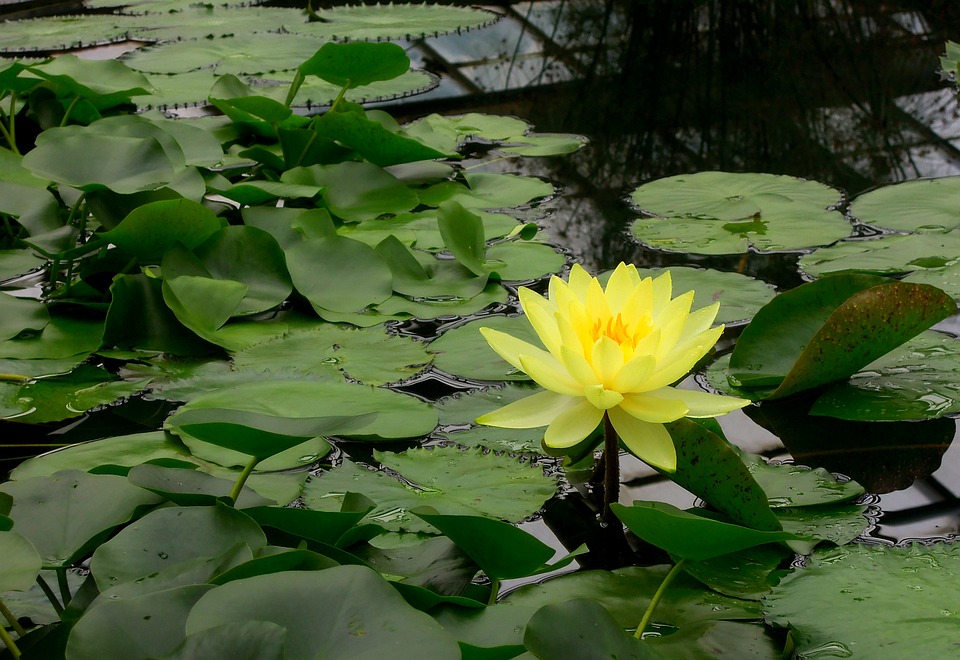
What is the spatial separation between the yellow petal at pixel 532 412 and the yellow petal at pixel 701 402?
0.08 m

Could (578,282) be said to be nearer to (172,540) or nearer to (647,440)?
(647,440)

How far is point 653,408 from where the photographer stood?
0.88 meters

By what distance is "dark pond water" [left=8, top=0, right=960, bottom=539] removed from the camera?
1156mm

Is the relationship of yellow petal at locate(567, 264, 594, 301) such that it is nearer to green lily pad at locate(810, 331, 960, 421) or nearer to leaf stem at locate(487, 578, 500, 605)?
leaf stem at locate(487, 578, 500, 605)

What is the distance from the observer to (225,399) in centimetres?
118

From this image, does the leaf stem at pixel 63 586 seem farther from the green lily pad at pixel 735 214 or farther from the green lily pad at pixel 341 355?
the green lily pad at pixel 735 214

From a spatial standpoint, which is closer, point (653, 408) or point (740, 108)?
point (653, 408)

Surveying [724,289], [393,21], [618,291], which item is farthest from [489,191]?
[393,21]

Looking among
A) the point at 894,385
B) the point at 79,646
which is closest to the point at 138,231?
the point at 79,646

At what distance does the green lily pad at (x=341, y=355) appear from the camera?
1.30 metres

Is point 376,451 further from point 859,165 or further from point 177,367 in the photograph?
point 859,165

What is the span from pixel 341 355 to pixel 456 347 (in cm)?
16

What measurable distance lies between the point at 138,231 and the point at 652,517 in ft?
3.16

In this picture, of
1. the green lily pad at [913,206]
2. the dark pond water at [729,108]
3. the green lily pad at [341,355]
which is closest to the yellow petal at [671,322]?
the dark pond water at [729,108]
